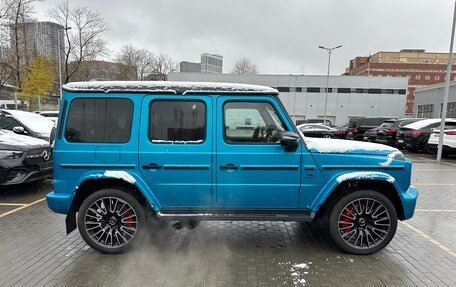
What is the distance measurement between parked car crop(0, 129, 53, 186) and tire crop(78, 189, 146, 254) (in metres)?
3.34

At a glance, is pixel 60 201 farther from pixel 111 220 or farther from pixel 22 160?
pixel 22 160

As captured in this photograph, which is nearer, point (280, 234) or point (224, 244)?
point (224, 244)

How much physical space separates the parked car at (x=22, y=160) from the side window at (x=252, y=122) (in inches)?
190

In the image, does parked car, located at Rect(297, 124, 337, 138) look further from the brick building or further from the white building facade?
the brick building

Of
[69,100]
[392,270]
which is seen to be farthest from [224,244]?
[69,100]

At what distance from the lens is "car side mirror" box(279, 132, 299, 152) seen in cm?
361

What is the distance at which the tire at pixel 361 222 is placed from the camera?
387 centimetres

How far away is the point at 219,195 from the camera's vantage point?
3.80 m

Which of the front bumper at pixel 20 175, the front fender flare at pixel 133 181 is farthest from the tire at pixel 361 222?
the front bumper at pixel 20 175

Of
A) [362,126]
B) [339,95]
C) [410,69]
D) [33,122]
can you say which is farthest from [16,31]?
[410,69]

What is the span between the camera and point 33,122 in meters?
8.98

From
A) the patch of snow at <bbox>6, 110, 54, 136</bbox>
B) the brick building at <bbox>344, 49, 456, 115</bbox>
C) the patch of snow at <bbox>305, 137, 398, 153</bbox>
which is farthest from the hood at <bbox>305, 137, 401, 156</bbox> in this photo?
the brick building at <bbox>344, 49, 456, 115</bbox>

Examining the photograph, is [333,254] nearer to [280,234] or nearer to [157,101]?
[280,234]

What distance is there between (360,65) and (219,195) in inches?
4308
